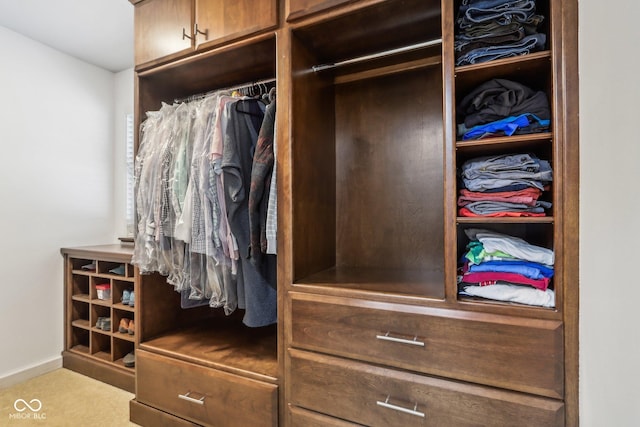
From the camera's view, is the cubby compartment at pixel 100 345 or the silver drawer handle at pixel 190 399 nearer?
the silver drawer handle at pixel 190 399

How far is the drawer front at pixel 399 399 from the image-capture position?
0.95 m

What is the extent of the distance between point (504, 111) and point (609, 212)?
543 millimetres

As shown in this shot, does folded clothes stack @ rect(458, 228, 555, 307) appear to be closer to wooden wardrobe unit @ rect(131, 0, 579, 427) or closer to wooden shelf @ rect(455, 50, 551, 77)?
wooden wardrobe unit @ rect(131, 0, 579, 427)

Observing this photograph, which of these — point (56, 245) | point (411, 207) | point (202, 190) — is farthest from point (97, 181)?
point (411, 207)

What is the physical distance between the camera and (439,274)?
1.48 metres

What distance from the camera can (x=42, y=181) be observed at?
90.8 inches

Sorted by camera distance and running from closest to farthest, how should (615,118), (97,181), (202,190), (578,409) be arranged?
1. (615,118)
2. (578,409)
3. (202,190)
4. (97,181)

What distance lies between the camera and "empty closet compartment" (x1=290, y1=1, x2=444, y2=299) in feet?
4.31

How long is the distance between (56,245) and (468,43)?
300cm

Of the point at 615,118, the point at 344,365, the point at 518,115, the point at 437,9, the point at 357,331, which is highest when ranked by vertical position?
the point at 437,9

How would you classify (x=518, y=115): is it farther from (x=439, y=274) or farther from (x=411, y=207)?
(x=439, y=274)

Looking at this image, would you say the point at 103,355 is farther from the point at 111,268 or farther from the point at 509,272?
the point at 509,272

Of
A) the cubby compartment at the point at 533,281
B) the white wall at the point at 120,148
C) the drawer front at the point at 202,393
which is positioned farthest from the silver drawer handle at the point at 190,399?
the white wall at the point at 120,148

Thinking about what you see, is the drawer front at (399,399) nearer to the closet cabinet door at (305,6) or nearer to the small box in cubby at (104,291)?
the closet cabinet door at (305,6)
